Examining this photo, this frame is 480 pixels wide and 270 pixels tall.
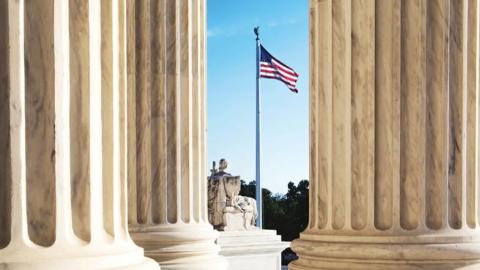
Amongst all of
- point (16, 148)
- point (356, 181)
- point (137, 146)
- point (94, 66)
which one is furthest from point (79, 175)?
point (137, 146)

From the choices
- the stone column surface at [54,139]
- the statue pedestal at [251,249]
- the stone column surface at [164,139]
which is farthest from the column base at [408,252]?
the statue pedestal at [251,249]

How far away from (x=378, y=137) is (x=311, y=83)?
8703 mm

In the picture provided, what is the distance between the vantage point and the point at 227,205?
16862cm

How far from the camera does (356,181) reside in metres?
52.7

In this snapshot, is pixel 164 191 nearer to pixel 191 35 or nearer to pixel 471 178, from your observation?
pixel 191 35

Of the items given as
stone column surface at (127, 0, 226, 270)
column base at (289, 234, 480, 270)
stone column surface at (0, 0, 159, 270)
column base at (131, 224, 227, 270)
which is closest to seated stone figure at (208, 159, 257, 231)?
stone column surface at (127, 0, 226, 270)

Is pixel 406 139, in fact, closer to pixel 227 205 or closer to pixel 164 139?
pixel 164 139

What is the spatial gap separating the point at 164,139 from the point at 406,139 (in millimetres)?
37490

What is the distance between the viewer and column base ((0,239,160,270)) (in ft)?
98.0

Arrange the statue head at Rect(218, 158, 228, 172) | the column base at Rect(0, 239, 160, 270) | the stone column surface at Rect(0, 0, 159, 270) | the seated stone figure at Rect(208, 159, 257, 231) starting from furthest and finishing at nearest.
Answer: the statue head at Rect(218, 158, 228, 172) < the seated stone figure at Rect(208, 159, 257, 231) < the stone column surface at Rect(0, 0, 159, 270) < the column base at Rect(0, 239, 160, 270)

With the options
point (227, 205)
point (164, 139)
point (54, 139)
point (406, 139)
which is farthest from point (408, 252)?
point (227, 205)

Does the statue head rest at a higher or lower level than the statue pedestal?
higher

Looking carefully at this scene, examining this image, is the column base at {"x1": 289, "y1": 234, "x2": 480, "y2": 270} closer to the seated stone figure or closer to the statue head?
the seated stone figure

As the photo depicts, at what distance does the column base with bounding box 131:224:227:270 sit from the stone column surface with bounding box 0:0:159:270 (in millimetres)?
46113
